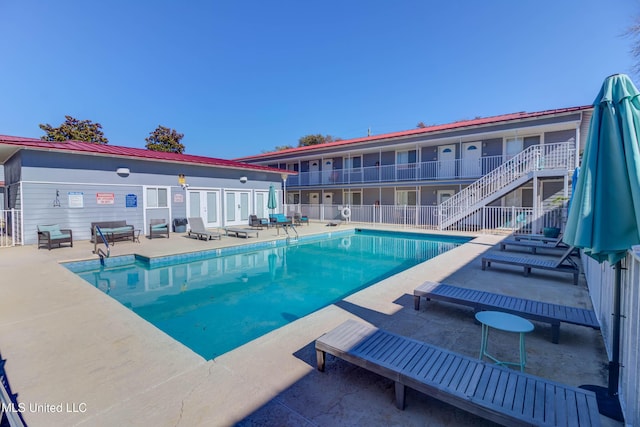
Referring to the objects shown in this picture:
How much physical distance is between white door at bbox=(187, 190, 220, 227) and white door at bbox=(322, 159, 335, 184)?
8.88m

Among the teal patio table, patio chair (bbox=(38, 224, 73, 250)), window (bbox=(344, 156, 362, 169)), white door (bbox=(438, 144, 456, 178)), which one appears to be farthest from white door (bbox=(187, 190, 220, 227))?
the teal patio table

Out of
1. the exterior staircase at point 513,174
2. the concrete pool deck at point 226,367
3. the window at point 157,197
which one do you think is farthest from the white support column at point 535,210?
the window at point 157,197

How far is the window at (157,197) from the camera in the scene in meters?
13.9

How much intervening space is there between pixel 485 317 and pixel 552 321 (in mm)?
1265

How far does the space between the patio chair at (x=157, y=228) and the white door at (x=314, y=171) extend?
40.3ft

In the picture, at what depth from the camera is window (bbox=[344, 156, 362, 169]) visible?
22.2 meters

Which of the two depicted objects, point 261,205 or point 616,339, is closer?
point 616,339

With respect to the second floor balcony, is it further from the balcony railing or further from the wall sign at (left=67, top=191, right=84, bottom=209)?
the wall sign at (left=67, top=191, right=84, bottom=209)

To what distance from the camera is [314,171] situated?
2409 cm

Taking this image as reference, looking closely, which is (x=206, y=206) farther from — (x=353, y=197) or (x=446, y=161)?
(x=446, y=161)

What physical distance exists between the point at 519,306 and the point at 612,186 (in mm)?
2356

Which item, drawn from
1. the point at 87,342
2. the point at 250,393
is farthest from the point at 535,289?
the point at 87,342

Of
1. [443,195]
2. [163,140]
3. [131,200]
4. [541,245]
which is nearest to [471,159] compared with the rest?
[443,195]

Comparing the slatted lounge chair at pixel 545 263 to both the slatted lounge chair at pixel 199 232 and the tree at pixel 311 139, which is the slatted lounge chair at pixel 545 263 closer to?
the slatted lounge chair at pixel 199 232
